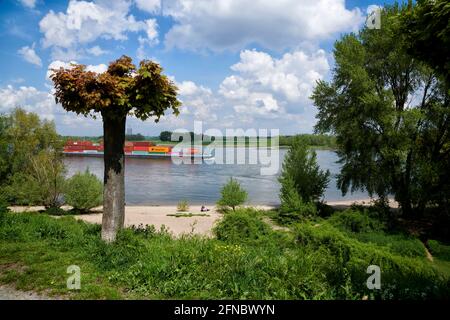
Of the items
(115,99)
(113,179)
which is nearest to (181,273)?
(113,179)

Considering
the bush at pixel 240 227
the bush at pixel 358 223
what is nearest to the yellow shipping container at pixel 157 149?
the bush at pixel 358 223

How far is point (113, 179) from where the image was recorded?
7.86m

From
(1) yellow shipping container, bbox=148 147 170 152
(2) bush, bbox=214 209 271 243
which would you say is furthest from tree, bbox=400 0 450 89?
(1) yellow shipping container, bbox=148 147 170 152

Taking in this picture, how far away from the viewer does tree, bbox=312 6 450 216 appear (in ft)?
71.2

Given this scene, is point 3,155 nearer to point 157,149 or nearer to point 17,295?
point 17,295

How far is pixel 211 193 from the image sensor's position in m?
47.3

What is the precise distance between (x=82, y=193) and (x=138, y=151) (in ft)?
295

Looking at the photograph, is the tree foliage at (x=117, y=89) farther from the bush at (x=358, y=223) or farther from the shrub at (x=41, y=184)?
the shrub at (x=41, y=184)

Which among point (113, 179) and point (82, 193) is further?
point (82, 193)

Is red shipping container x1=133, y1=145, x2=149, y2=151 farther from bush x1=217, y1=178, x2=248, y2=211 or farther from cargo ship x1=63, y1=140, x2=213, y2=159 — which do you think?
bush x1=217, y1=178, x2=248, y2=211

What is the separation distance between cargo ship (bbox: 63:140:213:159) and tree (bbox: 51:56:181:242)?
4119 inches
